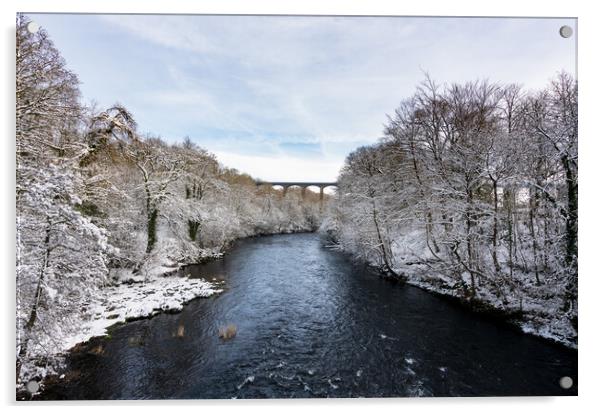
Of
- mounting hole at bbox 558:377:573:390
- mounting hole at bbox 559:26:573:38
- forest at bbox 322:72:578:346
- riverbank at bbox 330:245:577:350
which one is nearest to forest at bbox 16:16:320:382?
forest at bbox 322:72:578:346

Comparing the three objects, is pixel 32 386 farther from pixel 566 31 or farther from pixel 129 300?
pixel 566 31

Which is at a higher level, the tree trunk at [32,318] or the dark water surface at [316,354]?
the tree trunk at [32,318]

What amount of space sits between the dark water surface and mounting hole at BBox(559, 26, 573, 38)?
4675 mm

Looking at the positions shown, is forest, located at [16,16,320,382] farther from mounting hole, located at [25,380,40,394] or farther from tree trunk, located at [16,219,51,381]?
mounting hole, located at [25,380,40,394]

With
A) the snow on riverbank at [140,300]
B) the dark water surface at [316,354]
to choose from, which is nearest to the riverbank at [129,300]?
the snow on riverbank at [140,300]

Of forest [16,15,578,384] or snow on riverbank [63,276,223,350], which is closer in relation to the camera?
forest [16,15,578,384]

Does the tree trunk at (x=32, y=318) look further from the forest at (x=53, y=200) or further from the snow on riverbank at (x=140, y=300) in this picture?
the snow on riverbank at (x=140, y=300)

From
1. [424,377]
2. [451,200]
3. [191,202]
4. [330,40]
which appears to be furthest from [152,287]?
[451,200]

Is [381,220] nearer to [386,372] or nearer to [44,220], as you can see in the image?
[386,372]

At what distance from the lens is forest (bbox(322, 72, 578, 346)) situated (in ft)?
12.6

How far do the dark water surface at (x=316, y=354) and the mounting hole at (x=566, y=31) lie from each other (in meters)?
4.68

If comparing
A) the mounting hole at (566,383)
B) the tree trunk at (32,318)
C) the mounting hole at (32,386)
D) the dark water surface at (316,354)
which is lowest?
the dark water surface at (316,354)

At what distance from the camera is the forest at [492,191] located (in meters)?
3.85

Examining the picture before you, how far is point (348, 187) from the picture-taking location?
1133 centimetres
